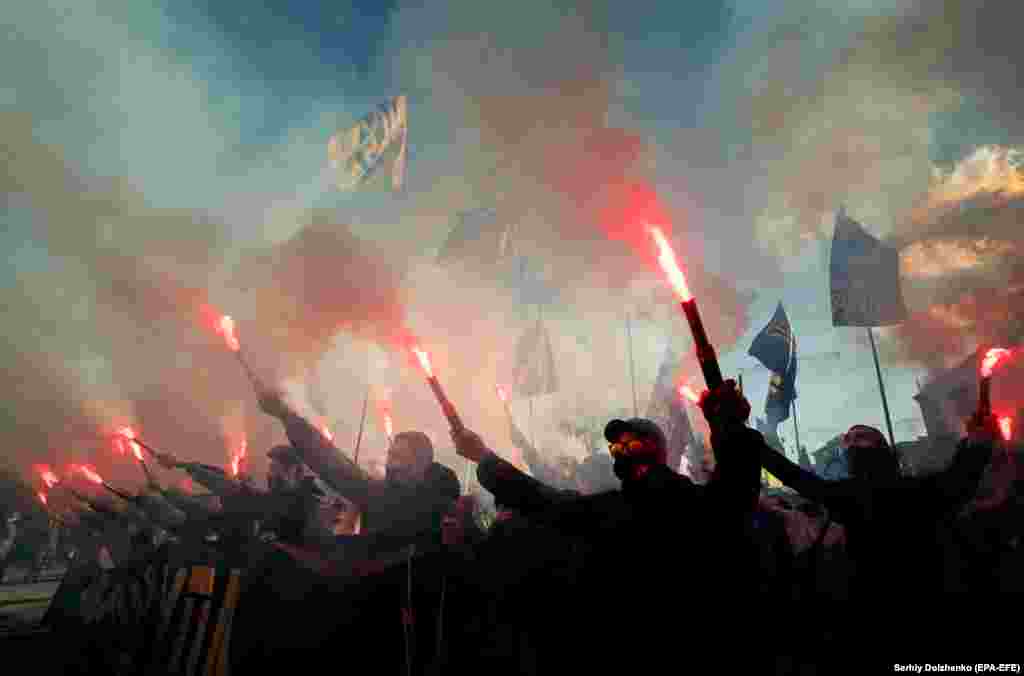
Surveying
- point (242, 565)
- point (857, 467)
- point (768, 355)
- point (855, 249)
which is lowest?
point (242, 565)

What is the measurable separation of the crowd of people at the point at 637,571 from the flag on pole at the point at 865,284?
9116 mm

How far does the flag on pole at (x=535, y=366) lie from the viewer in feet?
74.5

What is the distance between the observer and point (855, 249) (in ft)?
47.8

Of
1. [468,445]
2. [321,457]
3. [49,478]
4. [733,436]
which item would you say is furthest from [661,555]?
[49,478]

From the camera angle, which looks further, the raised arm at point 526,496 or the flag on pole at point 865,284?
the flag on pole at point 865,284

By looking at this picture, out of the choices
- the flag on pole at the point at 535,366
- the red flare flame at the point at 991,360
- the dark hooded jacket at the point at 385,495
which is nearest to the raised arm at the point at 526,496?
the dark hooded jacket at the point at 385,495

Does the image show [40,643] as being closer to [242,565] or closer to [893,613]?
[242,565]

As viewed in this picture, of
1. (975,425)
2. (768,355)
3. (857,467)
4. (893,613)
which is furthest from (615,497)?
(768,355)

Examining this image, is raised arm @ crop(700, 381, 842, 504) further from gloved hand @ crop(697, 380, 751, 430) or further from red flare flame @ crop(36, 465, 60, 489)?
red flare flame @ crop(36, 465, 60, 489)

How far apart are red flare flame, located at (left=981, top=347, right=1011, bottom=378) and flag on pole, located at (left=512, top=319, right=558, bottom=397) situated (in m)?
17.6

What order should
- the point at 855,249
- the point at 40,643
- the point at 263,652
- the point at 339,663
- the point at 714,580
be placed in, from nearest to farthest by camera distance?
the point at 714,580
the point at 339,663
the point at 263,652
the point at 40,643
the point at 855,249

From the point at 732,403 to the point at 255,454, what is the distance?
42.2m

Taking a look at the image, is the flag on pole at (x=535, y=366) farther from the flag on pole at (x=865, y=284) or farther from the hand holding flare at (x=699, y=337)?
the hand holding flare at (x=699, y=337)

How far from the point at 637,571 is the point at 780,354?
13.4 m
